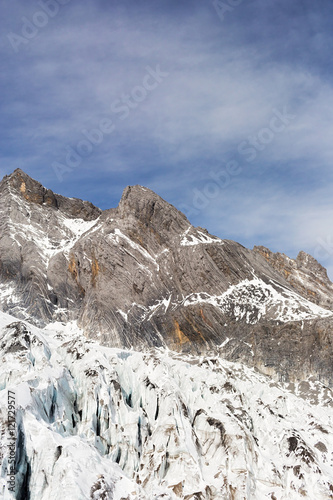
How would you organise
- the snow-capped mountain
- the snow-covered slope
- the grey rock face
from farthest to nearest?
the grey rock face → the snow-capped mountain → the snow-covered slope

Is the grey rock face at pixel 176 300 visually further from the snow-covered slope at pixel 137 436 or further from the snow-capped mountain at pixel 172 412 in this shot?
the snow-covered slope at pixel 137 436

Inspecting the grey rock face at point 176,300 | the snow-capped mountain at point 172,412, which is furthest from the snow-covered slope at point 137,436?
the grey rock face at point 176,300

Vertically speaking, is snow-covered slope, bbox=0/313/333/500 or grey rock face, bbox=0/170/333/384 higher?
grey rock face, bbox=0/170/333/384

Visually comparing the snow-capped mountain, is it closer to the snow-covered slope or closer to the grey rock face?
the snow-covered slope

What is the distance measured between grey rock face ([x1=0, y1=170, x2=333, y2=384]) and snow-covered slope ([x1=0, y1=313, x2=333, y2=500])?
72.7 metres

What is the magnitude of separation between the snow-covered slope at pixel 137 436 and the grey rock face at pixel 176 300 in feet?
239

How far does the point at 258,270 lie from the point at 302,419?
10989 centimetres

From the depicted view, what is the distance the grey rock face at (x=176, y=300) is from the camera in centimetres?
15350

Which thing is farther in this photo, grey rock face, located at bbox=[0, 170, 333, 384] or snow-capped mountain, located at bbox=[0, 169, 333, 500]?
grey rock face, located at bbox=[0, 170, 333, 384]

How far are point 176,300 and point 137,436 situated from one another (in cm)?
11598

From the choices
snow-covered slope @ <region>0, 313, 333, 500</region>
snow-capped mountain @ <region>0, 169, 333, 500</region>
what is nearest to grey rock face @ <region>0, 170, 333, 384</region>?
snow-capped mountain @ <region>0, 169, 333, 500</region>

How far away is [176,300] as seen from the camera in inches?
6973

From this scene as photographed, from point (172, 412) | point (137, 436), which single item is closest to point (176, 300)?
point (172, 412)

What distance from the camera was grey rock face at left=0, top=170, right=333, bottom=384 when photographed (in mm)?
153500
